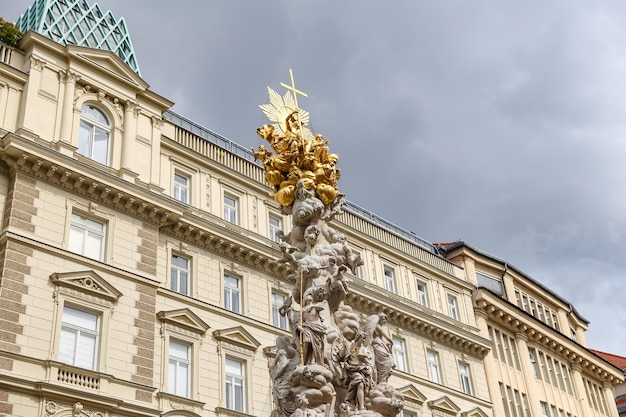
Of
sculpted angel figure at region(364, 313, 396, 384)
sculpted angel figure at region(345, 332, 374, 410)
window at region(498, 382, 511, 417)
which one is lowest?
sculpted angel figure at region(345, 332, 374, 410)

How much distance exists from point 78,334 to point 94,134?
7050 mm

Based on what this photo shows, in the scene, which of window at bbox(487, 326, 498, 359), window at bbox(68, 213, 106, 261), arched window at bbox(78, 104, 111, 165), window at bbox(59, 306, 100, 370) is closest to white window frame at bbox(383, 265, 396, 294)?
window at bbox(487, 326, 498, 359)

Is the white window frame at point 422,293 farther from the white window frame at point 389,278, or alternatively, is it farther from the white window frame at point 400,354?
the white window frame at point 400,354

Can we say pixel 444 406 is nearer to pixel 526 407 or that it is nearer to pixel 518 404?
pixel 518 404

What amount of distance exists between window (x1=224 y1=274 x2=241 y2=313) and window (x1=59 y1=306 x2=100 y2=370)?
18.7 ft

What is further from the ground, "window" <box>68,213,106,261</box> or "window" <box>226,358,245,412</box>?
"window" <box>68,213,106,261</box>

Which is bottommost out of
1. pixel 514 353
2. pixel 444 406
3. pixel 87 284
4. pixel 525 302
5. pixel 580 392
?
pixel 444 406

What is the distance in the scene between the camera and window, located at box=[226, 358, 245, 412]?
24.5 meters

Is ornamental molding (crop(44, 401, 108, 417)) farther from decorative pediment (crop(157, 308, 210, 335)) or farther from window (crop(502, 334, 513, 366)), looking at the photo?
window (crop(502, 334, 513, 366))

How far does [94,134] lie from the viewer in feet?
81.3

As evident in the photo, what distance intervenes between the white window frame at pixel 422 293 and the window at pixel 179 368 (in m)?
14.7

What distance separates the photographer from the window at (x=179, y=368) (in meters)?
23.2

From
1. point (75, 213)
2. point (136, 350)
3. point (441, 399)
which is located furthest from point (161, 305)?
point (441, 399)

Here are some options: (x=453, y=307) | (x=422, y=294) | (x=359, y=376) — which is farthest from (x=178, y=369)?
(x=453, y=307)
